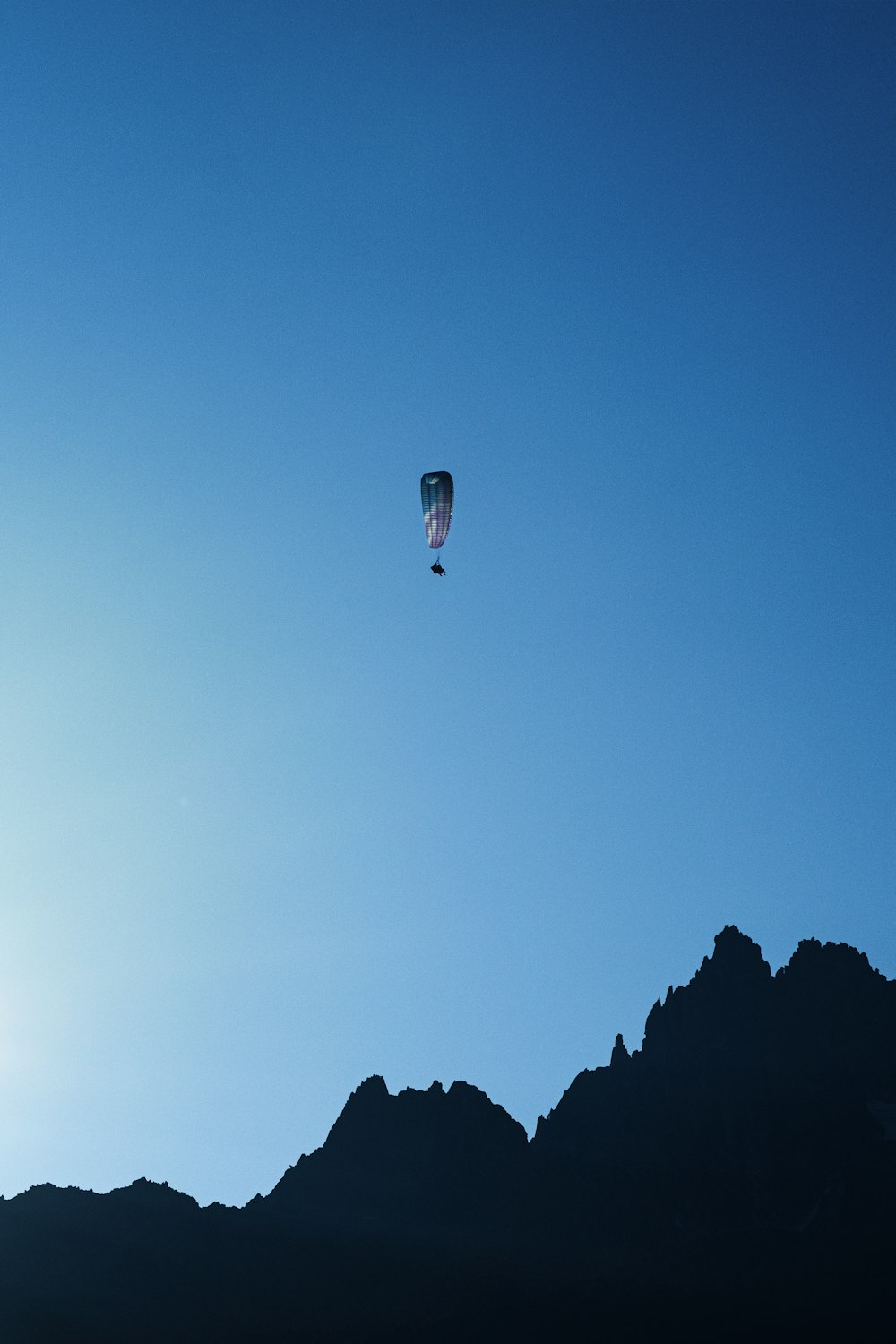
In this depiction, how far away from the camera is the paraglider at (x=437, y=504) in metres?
170

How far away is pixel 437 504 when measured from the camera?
172625mm

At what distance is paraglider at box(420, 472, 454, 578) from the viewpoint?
557ft

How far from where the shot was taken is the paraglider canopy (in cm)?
16988

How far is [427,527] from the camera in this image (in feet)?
562

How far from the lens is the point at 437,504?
172625 millimetres

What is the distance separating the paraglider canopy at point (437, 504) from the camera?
170m
